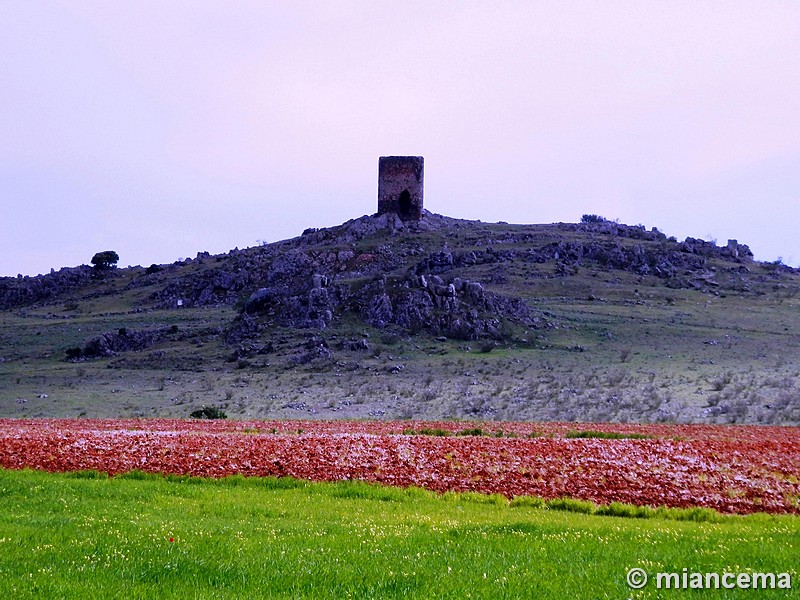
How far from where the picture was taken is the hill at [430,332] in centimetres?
4012

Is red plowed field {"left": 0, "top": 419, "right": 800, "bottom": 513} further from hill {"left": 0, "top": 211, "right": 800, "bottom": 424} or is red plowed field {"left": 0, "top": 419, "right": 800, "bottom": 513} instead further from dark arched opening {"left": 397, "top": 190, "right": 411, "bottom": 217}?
dark arched opening {"left": 397, "top": 190, "right": 411, "bottom": 217}

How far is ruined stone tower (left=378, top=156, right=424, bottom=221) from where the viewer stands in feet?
319

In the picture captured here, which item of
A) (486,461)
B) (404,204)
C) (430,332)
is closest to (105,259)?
(404,204)

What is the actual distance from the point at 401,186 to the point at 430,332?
42.8m

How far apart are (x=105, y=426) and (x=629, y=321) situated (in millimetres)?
45593

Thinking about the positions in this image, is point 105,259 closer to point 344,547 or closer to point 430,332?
point 430,332

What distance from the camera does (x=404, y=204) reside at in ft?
335

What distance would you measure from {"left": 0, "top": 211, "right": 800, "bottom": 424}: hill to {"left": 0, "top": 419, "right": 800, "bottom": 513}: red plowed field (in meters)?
13.3

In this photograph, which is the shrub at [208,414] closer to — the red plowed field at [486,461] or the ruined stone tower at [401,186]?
the red plowed field at [486,461]

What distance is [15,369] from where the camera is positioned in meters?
56.4

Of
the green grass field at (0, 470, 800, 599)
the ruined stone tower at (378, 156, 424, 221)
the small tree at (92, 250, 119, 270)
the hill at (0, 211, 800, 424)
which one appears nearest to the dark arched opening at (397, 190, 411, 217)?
the ruined stone tower at (378, 156, 424, 221)

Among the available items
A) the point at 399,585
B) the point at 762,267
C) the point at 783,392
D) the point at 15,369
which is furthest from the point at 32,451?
the point at 762,267

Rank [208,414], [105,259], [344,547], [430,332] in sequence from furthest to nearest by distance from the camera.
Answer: [105,259], [430,332], [208,414], [344,547]

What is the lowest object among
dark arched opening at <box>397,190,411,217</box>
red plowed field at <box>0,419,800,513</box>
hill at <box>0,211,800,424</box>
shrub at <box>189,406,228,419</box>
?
shrub at <box>189,406,228,419</box>
